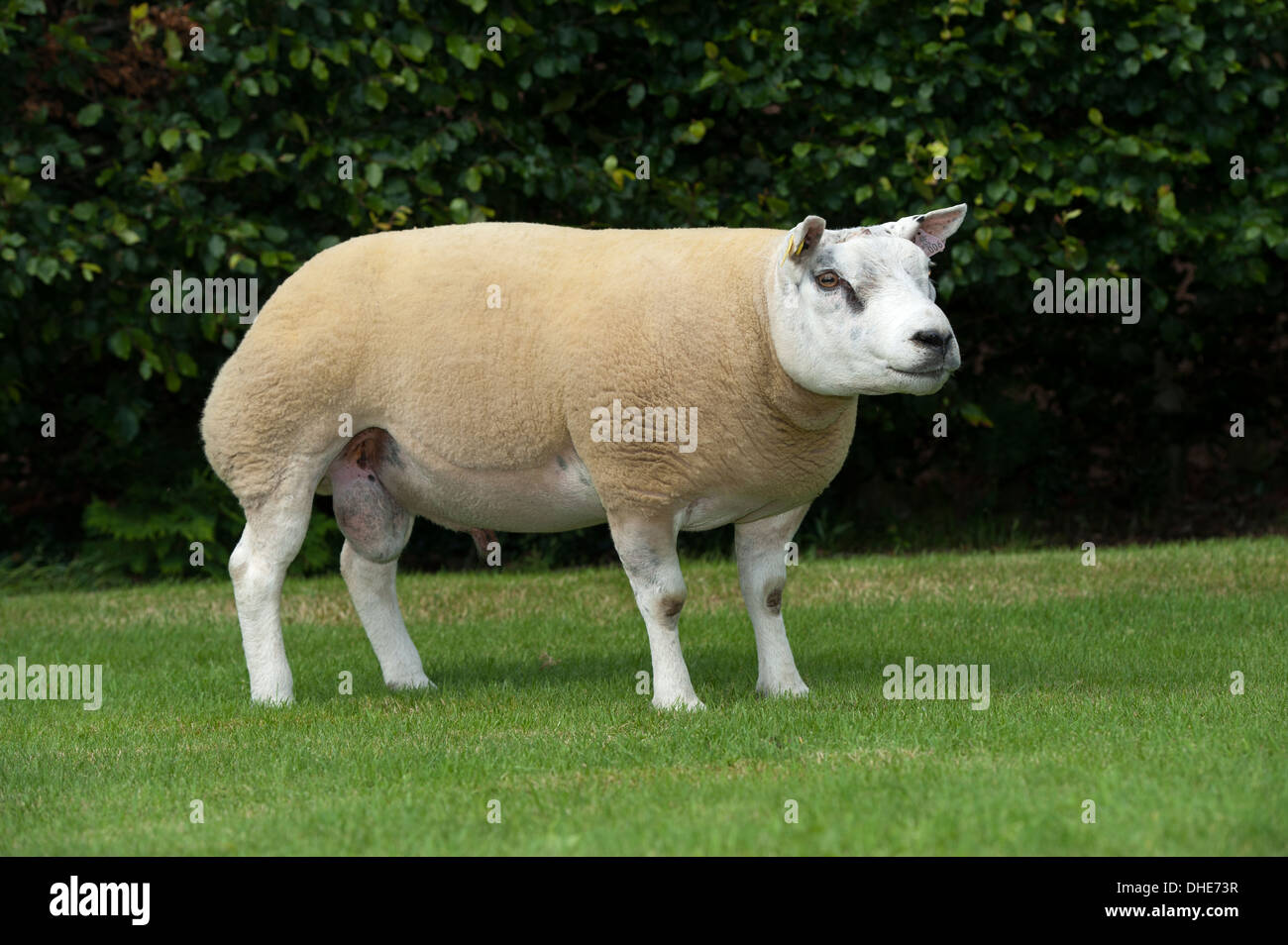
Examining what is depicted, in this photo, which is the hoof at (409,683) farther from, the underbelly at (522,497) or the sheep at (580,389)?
the underbelly at (522,497)

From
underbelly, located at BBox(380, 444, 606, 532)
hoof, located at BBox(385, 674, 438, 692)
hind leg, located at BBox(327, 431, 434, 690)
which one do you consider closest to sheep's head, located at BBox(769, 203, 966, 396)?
→ underbelly, located at BBox(380, 444, 606, 532)

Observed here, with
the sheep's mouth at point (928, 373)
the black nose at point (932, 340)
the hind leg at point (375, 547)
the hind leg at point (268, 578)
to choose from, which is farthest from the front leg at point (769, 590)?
the hind leg at point (268, 578)

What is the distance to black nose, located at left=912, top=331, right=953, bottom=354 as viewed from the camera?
5.55 meters

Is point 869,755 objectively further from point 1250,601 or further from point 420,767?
point 1250,601

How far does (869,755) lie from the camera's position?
17.3 ft

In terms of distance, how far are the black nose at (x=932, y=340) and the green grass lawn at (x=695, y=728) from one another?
126 cm

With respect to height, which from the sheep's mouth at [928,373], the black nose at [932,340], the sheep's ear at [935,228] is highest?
the sheep's ear at [935,228]

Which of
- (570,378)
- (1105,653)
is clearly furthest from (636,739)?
(1105,653)

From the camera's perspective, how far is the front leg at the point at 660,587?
622 cm

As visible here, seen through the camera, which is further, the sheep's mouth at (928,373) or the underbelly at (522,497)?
the underbelly at (522,497)

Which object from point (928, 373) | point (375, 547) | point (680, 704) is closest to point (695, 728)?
point (680, 704)

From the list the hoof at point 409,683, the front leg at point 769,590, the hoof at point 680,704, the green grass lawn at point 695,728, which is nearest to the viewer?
the green grass lawn at point 695,728

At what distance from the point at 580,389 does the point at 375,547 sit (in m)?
1.35

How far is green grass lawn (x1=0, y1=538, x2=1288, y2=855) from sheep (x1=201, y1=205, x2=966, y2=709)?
1.92 feet
